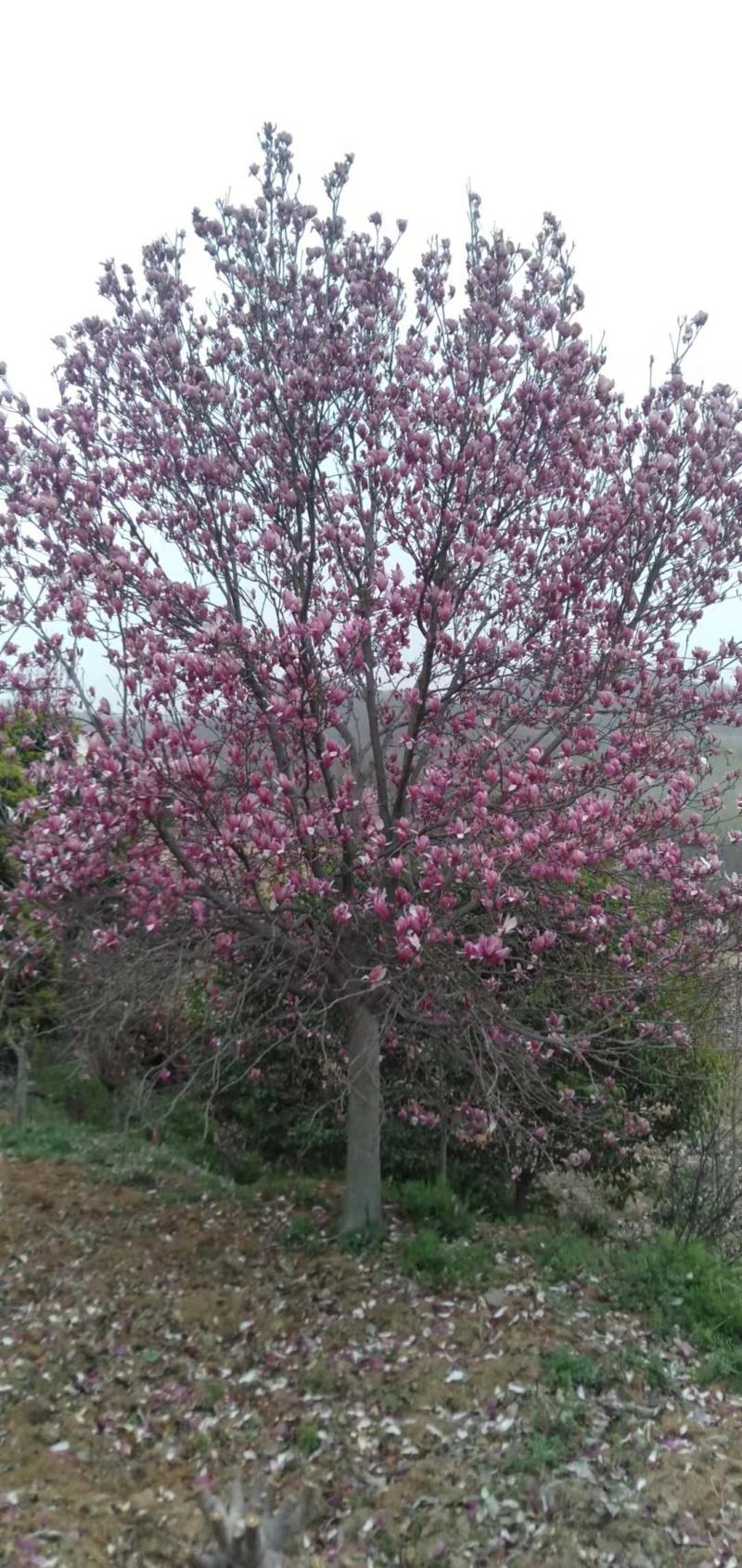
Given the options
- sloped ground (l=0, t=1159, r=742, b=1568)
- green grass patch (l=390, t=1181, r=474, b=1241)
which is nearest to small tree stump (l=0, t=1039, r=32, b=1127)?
sloped ground (l=0, t=1159, r=742, b=1568)

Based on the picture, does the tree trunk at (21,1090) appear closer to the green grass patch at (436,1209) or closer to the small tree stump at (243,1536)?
the green grass patch at (436,1209)

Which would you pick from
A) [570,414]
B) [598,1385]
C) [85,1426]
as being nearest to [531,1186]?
[598,1385]

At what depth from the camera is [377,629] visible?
5.15m

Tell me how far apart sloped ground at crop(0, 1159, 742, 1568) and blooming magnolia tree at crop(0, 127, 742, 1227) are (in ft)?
3.15

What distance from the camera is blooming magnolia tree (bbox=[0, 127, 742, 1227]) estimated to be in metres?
4.71

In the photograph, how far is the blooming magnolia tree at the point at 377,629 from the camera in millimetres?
4707

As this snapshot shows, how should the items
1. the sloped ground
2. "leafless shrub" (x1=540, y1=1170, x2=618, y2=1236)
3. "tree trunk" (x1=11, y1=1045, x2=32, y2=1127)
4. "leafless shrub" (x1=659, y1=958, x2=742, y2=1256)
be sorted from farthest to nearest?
"tree trunk" (x1=11, y1=1045, x2=32, y2=1127) < "leafless shrub" (x1=540, y1=1170, x2=618, y2=1236) < "leafless shrub" (x1=659, y1=958, x2=742, y2=1256) < the sloped ground

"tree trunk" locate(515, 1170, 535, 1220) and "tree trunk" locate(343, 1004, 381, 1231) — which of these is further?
"tree trunk" locate(515, 1170, 535, 1220)

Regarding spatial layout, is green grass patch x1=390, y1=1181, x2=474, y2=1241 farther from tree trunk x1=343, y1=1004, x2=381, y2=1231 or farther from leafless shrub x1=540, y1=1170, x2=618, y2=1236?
leafless shrub x1=540, y1=1170, x2=618, y2=1236

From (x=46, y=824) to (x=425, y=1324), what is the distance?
2.97m

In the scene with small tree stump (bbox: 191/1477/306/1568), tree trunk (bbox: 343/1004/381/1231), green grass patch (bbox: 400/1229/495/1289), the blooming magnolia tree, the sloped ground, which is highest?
the blooming magnolia tree

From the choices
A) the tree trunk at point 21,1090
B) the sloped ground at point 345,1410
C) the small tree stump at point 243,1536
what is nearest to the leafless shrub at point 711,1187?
the sloped ground at point 345,1410

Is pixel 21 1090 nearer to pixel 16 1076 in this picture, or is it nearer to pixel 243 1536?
pixel 16 1076

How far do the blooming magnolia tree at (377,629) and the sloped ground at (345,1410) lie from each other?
96cm
